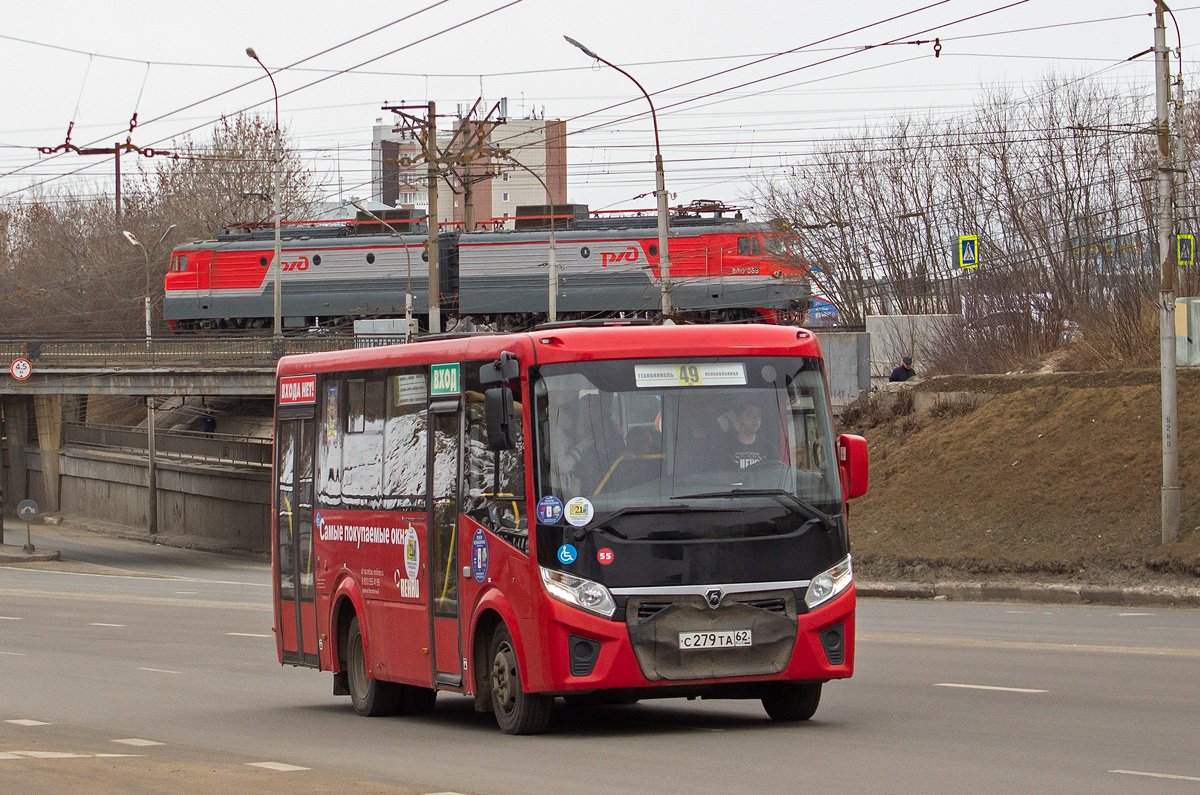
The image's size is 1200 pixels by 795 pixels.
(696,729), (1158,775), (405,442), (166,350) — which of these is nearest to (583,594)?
(696,729)

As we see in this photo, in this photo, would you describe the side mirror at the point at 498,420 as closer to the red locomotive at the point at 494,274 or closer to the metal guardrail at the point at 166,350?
the metal guardrail at the point at 166,350

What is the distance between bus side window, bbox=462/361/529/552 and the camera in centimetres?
1027

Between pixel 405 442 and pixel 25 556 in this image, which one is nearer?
pixel 405 442

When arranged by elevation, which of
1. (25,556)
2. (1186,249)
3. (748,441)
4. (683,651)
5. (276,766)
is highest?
(1186,249)

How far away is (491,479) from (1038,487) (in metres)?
18.6

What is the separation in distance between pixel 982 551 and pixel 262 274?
37.4 metres

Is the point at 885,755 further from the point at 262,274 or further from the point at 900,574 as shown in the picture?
the point at 262,274

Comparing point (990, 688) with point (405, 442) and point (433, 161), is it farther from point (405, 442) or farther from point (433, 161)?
point (433, 161)

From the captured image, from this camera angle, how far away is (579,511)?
999cm

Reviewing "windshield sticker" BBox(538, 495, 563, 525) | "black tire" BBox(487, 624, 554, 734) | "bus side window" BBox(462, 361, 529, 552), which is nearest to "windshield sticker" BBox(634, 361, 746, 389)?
"bus side window" BBox(462, 361, 529, 552)

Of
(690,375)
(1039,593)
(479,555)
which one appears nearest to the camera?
(690,375)

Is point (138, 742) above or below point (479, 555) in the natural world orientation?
below

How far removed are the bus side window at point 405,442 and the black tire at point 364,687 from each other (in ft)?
4.56

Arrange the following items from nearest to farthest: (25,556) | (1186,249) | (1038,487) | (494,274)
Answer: (1038,487) → (1186,249) → (25,556) → (494,274)
